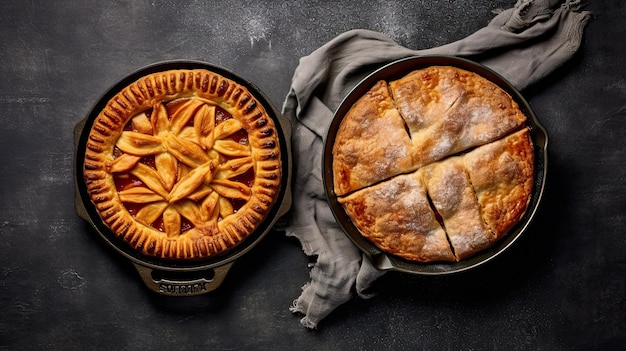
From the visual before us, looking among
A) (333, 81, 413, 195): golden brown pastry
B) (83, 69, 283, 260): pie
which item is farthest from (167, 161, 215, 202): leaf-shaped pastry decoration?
(333, 81, 413, 195): golden brown pastry

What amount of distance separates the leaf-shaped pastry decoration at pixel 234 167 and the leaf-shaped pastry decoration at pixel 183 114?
11.4 inches

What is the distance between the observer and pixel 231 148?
3.42m

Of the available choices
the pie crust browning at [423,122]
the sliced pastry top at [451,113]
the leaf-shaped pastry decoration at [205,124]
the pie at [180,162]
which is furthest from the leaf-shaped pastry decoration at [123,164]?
the sliced pastry top at [451,113]

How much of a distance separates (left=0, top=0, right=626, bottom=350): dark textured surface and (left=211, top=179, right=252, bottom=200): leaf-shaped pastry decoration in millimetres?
394

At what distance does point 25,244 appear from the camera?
3.69m

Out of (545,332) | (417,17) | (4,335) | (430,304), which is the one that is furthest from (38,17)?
(545,332)

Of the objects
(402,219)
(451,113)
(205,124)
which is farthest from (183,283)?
(451,113)

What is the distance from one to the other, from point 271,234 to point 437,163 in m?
1.01

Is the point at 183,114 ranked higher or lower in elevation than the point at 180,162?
higher

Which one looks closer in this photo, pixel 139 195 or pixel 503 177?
pixel 503 177

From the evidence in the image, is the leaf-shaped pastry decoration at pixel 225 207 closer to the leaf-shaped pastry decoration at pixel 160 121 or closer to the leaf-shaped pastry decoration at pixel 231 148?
the leaf-shaped pastry decoration at pixel 231 148

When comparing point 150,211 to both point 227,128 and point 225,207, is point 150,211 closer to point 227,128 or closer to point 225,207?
point 225,207

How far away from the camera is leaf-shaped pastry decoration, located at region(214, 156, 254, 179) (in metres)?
3.40

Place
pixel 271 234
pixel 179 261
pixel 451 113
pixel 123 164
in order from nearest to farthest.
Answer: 1. pixel 451 113
2. pixel 123 164
3. pixel 179 261
4. pixel 271 234
